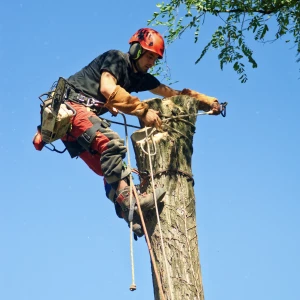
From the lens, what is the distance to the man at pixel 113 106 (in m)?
4.52

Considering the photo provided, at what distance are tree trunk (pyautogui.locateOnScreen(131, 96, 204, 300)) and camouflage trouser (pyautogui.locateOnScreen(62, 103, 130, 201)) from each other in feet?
0.43

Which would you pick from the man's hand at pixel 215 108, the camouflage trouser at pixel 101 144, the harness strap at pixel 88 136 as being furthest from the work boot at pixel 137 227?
the man's hand at pixel 215 108

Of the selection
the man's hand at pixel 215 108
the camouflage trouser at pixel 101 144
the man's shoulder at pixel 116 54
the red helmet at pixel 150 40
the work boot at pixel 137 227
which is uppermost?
the red helmet at pixel 150 40

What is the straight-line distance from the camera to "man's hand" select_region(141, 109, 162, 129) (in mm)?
4469

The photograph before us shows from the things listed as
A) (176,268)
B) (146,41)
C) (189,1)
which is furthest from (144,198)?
(189,1)

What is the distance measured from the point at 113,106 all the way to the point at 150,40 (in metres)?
0.62

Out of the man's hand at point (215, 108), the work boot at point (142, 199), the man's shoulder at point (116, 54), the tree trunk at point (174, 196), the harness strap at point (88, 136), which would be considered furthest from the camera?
the man's hand at point (215, 108)

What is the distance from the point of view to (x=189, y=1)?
19.4 feet

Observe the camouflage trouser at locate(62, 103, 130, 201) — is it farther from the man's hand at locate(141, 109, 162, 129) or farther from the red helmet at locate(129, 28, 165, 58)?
the red helmet at locate(129, 28, 165, 58)

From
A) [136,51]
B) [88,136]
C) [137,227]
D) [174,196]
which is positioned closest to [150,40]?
[136,51]

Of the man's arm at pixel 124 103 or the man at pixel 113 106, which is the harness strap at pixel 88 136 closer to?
the man at pixel 113 106

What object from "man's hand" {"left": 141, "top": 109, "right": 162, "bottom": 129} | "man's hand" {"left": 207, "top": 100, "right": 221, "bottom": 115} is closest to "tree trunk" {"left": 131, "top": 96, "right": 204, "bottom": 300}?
"man's hand" {"left": 141, "top": 109, "right": 162, "bottom": 129}

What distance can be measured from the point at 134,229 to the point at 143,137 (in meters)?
0.63

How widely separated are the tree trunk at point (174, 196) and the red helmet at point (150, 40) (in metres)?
0.43
